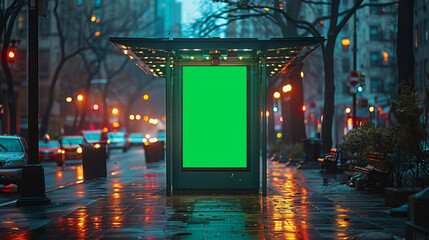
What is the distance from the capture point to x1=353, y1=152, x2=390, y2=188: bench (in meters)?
17.9

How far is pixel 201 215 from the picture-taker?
1373 centimetres

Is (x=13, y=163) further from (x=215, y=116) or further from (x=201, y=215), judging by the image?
(x=201, y=215)

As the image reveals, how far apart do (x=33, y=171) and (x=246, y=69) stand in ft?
18.8

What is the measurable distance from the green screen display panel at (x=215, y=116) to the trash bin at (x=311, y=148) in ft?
46.3

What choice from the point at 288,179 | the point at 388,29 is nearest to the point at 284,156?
the point at 288,179

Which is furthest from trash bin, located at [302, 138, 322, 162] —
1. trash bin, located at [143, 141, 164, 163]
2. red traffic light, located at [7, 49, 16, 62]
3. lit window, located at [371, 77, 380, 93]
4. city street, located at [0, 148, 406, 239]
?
lit window, located at [371, 77, 380, 93]

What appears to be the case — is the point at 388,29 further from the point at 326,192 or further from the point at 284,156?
the point at 326,192

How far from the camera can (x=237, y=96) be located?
18.2 m

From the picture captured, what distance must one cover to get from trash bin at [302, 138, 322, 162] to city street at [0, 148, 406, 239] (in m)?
11.8

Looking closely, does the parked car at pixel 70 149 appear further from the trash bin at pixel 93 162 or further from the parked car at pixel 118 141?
the parked car at pixel 118 141

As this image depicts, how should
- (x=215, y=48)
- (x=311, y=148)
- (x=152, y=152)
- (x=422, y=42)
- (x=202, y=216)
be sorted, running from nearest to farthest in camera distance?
(x=202, y=216)
(x=215, y=48)
(x=311, y=148)
(x=152, y=152)
(x=422, y=42)

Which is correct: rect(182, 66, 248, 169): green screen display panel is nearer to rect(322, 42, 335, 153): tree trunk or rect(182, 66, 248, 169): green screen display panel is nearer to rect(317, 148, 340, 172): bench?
rect(317, 148, 340, 172): bench

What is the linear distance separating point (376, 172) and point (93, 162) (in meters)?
11.6

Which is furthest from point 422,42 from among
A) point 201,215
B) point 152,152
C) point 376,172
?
point 201,215
